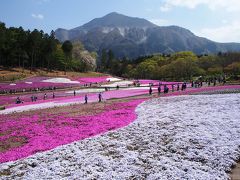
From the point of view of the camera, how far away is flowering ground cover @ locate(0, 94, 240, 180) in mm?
18078

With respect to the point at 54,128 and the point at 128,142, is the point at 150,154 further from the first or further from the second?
the point at 54,128

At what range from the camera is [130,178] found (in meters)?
17.4

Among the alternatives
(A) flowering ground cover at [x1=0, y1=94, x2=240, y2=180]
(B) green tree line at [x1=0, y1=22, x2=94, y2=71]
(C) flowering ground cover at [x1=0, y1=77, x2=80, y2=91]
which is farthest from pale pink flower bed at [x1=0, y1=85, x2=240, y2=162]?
(B) green tree line at [x1=0, y1=22, x2=94, y2=71]

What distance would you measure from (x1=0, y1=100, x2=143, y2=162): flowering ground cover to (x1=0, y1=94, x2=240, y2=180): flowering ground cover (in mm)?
1727

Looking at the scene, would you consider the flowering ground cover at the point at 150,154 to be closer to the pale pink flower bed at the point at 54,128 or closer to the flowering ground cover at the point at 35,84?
the pale pink flower bed at the point at 54,128

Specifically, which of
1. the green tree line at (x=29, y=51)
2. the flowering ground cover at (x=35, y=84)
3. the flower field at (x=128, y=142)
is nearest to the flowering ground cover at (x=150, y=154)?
the flower field at (x=128, y=142)

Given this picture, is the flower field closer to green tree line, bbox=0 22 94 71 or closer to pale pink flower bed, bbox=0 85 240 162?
pale pink flower bed, bbox=0 85 240 162

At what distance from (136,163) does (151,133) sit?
23.5 feet

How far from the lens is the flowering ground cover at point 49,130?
80.0 feet

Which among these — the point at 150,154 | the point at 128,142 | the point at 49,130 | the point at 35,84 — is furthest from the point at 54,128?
the point at 35,84

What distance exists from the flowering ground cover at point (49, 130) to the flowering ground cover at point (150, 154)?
5.67 ft

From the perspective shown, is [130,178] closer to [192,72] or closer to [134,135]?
[134,135]

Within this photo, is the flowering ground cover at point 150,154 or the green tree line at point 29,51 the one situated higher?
the green tree line at point 29,51

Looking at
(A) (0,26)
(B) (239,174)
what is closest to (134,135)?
(B) (239,174)
